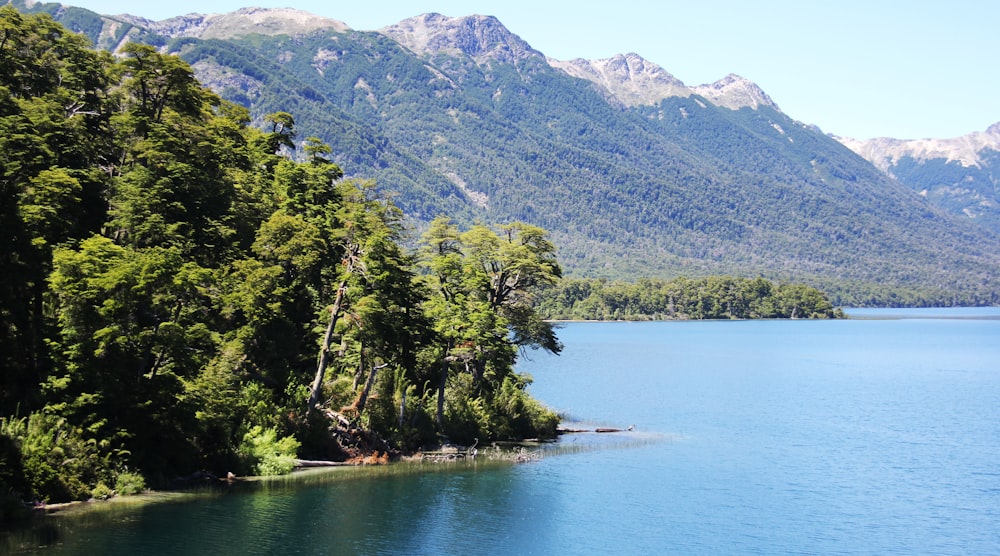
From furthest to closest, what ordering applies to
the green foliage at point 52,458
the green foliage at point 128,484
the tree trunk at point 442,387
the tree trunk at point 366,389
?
1. the tree trunk at point 442,387
2. the tree trunk at point 366,389
3. the green foliage at point 128,484
4. the green foliage at point 52,458

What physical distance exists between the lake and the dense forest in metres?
3.88

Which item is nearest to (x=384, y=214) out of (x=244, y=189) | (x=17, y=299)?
(x=244, y=189)

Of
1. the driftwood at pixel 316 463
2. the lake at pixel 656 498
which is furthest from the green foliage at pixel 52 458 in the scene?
the driftwood at pixel 316 463

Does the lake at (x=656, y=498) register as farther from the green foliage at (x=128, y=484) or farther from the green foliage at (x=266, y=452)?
the green foliage at (x=128, y=484)

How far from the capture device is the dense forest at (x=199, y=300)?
41.5 m

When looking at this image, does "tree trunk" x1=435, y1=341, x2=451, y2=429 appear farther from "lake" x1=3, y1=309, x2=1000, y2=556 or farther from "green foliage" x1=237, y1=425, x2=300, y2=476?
"green foliage" x1=237, y1=425, x2=300, y2=476

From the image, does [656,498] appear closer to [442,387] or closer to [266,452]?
[442,387]

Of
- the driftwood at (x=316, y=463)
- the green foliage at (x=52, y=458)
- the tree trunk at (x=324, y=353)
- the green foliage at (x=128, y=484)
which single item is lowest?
the driftwood at (x=316, y=463)

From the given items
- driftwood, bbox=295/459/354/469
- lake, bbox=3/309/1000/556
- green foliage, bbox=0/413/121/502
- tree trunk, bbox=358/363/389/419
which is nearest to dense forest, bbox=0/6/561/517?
green foliage, bbox=0/413/121/502

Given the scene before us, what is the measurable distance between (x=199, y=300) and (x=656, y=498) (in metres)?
26.8

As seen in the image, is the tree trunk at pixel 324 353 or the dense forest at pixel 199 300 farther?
the tree trunk at pixel 324 353

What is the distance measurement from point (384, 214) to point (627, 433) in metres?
25.4

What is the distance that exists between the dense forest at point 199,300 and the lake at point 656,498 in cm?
388

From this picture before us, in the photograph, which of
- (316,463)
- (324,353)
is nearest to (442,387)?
(324,353)
